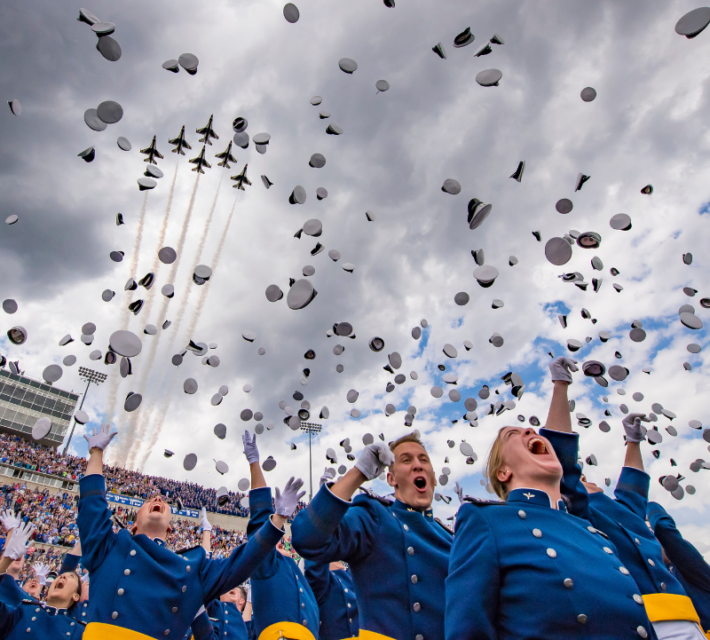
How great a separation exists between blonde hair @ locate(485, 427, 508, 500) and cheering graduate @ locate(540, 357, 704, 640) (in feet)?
1.49

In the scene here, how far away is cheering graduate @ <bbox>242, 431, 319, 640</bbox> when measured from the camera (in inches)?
181

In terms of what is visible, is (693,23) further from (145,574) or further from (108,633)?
(108,633)

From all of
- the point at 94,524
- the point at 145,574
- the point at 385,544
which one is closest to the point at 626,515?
the point at 385,544

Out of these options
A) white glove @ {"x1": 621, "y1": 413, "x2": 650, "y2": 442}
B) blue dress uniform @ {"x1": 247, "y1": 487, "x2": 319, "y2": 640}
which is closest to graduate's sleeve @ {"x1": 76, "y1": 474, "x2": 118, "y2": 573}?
blue dress uniform @ {"x1": 247, "y1": 487, "x2": 319, "y2": 640}

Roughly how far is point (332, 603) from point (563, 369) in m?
4.48

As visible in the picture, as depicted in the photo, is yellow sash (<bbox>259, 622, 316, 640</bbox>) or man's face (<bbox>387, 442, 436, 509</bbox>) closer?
man's face (<bbox>387, 442, 436, 509</bbox>)

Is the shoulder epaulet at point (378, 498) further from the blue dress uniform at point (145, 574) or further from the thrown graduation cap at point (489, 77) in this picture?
the thrown graduation cap at point (489, 77)

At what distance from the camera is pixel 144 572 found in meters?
3.96

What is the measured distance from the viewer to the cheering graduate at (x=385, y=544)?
2883 mm

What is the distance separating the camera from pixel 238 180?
36812 millimetres

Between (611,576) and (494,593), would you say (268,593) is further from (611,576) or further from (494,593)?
(611,576)

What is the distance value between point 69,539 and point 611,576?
34277 millimetres

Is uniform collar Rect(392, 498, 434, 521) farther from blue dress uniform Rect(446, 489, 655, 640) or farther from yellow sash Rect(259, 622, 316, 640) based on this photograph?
yellow sash Rect(259, 622, 316, 640)

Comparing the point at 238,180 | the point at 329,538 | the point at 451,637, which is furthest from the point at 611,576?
the point at 238,180
